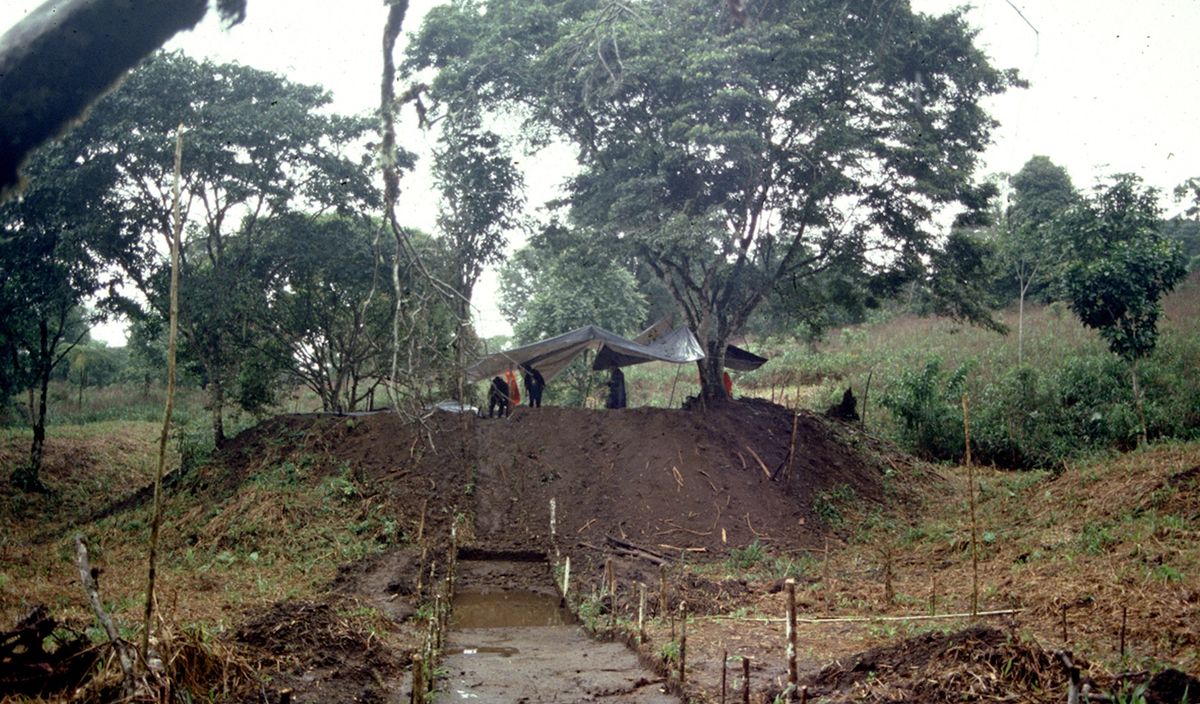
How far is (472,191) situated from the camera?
1841 cm

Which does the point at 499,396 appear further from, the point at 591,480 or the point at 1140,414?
the point at 1140,414

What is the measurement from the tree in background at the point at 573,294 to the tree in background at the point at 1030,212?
11286 mm

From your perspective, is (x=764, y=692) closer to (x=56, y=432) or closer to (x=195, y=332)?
(x=195, y=332)

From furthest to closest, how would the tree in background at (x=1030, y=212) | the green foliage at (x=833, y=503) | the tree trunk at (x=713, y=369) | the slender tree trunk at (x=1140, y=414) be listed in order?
the tree in background at (x=1030, y=212) → the tree trunk at (x=713, y=369) → the slender tree trunk at (x=1140, y=414) → the green foliage at (x=833, y=503)

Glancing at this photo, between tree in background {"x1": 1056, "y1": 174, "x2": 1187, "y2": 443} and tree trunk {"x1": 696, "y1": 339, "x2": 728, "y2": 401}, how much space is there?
22.2 ft

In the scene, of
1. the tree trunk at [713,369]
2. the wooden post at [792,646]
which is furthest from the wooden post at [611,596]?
the tree trunk at [713,369]

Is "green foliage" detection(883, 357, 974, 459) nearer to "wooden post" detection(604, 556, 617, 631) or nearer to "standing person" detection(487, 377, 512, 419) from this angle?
"standing person" detection(487, 377, 512, 419)

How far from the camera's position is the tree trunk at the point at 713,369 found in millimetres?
18516

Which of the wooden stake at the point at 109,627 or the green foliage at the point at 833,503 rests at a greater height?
the wooden stake at the point at 109,627

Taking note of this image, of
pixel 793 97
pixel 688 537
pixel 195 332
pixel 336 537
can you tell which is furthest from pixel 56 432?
pixel 793 97

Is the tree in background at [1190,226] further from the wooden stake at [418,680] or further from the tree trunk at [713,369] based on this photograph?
the wooden stake at [418,680]

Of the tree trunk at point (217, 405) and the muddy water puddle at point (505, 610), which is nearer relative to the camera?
the muddy water puddle at point (505, 610)

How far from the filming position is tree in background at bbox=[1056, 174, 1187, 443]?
1686 cm

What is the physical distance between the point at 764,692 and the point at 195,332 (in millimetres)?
14038
